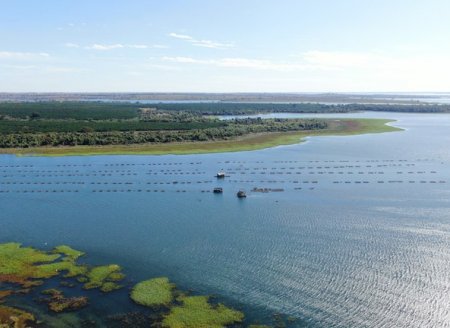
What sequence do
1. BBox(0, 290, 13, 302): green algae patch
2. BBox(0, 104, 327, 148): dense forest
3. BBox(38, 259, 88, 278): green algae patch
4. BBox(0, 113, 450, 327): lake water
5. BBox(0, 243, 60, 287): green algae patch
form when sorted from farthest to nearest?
BBox(0, 104, 327, 148): dense forest
BBox(38, 259, 88, 278): green algae patch
BBox(0, 243, 60, 287): green algae patch
BBox(0, 290, 13, 302): green algae patch
BBox(0, 113, 450, 327): lake water

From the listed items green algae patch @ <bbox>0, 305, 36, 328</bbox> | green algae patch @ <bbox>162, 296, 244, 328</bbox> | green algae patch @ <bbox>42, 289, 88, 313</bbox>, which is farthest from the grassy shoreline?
green algae patch @ <bbox>162, 296, 244, 328</bbox>

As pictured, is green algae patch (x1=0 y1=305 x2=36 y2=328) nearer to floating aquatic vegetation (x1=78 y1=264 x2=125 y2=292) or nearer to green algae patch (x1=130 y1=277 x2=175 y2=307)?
floating aquatic vegetation (x1=78 y1=264 x2=125 y2=292)

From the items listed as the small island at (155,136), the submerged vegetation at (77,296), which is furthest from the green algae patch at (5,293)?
the small island at (155,136)

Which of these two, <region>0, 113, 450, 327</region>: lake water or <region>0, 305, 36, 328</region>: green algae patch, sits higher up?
<region>0, 113, 450, 327</region>: lake water

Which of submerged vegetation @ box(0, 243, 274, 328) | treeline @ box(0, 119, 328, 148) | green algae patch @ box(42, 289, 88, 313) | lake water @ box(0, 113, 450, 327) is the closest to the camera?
submerged vegetation @ box(0, 243, 274, 328)

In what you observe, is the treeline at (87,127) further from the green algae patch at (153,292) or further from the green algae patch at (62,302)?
the green algae patch at (153,292)

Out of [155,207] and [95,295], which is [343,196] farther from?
[95,295]
